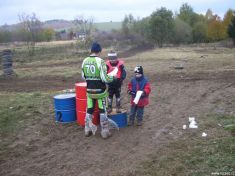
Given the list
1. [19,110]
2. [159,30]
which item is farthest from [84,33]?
[19,110]

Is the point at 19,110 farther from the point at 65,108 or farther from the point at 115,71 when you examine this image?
the point at 115,71

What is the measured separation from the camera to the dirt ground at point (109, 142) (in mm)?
7508

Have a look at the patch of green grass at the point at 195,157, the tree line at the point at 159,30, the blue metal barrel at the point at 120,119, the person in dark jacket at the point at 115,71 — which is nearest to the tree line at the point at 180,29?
the tree line at the point at 159,30

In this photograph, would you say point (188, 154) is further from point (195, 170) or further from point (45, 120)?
point (45, 120)

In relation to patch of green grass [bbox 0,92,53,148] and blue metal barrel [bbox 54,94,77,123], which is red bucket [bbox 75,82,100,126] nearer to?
blue metal barrel [bbox 54,94,77,123]

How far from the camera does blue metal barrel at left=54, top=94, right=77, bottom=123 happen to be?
10.4 m

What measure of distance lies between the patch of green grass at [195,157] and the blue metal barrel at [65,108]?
10.1 feet

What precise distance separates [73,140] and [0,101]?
19.3 feet

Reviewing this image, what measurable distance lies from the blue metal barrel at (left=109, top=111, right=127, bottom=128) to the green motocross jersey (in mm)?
719

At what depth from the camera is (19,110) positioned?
12281mm

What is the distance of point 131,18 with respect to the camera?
298 feet

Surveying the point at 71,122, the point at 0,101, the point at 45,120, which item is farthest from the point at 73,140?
the point at 0,101

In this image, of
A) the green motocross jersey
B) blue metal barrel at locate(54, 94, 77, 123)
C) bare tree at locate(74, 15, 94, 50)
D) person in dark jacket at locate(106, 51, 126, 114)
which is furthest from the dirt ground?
bare tree at locate(74, 15, 94, 50)

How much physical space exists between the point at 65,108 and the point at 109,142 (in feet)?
6.85
